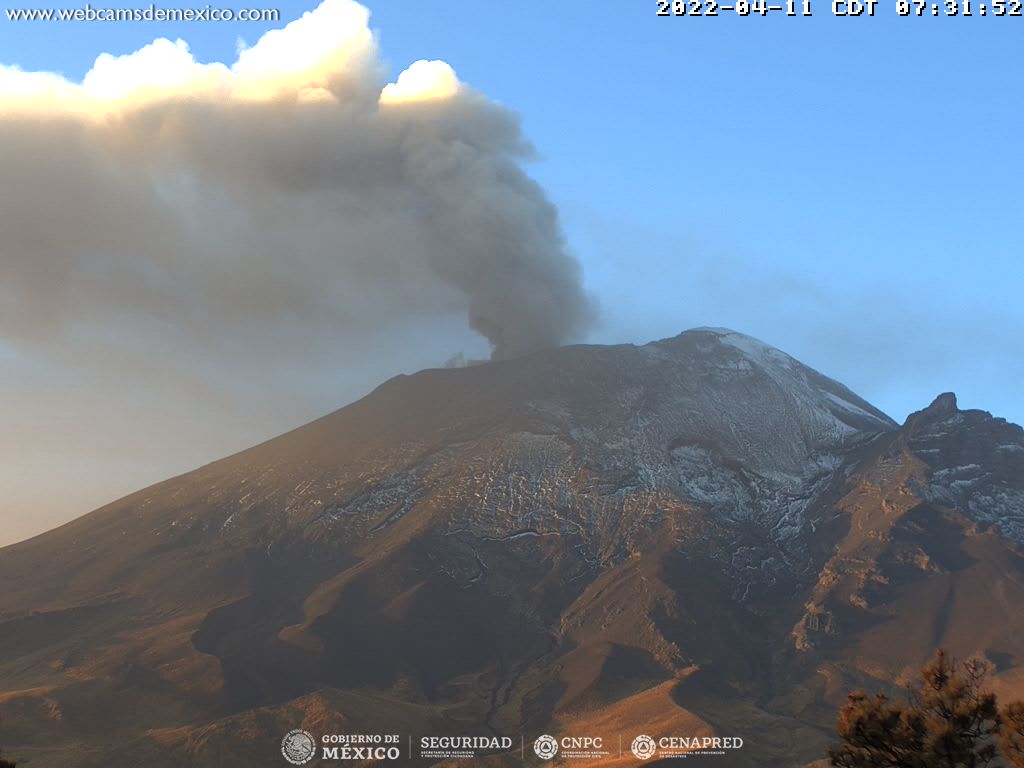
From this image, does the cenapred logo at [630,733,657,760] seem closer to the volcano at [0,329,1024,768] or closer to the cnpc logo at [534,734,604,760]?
the volcano at [0,329,1024,768]

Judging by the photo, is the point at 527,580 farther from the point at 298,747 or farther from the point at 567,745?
the point at 298,747

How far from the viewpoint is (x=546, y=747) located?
106 meters

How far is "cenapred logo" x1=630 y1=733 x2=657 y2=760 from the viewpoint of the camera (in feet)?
319

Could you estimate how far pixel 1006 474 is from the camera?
556 feet

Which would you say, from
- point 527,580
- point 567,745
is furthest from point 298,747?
point 527,580

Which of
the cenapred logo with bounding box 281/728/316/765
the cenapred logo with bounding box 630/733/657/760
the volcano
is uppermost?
the volcano

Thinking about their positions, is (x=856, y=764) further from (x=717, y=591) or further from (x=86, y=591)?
(x=86, y=591)

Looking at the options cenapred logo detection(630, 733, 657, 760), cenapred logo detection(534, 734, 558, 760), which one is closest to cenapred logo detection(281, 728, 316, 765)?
cenapred logo detection(534, 734, 558, 760)

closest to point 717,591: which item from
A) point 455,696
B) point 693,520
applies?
point 693,520

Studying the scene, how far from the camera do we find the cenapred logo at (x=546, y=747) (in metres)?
104

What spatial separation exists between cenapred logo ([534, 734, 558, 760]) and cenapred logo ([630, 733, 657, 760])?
810 cm

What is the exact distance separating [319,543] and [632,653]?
50.9 meters

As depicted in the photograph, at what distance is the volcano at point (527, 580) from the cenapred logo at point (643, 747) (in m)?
1.70

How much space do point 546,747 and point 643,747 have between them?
10897 mm
